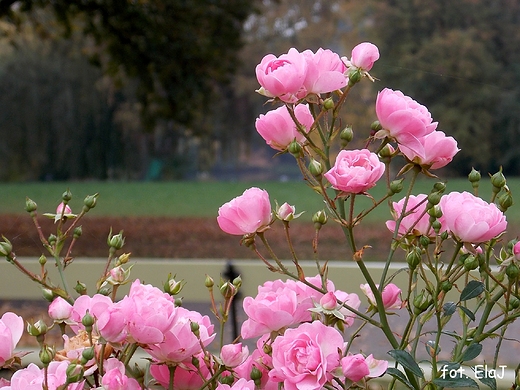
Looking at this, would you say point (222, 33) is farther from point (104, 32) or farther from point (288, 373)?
point (288, 373)

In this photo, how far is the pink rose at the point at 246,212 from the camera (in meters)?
0.38

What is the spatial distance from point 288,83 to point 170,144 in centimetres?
1350

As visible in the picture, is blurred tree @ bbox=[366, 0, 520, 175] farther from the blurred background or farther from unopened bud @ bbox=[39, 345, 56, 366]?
unopened bud @ bbox=[39, 345, 56, 366]

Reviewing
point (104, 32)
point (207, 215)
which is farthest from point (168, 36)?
point (207, 215)

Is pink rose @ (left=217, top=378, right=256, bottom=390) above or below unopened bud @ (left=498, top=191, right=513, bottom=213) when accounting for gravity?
below

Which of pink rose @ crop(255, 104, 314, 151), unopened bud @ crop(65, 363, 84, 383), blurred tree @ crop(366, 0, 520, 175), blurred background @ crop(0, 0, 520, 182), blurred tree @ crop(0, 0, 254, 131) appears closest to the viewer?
unopened bud @ crop(65, 363, 84, 383)

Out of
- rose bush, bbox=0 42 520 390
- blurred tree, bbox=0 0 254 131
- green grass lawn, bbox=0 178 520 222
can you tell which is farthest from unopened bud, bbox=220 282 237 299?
green grass lawn, bbox=0 178 520 222

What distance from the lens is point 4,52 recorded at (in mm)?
10172

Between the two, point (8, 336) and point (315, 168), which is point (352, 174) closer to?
point (315, 168)

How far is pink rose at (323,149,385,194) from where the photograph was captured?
13.6 inches

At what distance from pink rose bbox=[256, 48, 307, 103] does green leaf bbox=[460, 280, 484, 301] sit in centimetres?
16

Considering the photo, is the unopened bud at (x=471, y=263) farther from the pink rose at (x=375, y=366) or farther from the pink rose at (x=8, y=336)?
the pink rose at (x=8, y=336)

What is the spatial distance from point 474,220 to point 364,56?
12cm

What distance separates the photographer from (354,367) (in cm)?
34
